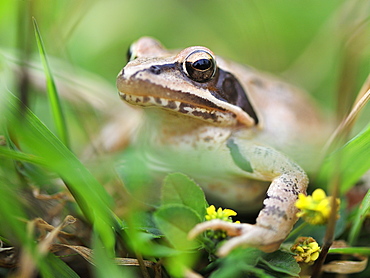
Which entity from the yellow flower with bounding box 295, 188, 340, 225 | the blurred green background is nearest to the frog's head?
the yellow flower with bounding box 295, 188, 340, 225

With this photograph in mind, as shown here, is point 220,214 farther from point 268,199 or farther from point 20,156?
point 20,156

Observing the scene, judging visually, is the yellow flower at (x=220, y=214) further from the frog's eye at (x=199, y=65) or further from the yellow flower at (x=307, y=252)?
the frog's eye at (x=199, y=65)

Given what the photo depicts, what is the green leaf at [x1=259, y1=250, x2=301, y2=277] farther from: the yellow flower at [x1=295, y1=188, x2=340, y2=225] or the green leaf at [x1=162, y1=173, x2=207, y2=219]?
the green leaf at [x1=162, y1=173, x2=207, y2=219]

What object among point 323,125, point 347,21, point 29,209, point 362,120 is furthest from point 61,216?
point 347,21

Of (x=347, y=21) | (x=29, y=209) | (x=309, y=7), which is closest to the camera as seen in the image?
(x=29, y=209)

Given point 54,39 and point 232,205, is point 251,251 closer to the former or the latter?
point 232,205

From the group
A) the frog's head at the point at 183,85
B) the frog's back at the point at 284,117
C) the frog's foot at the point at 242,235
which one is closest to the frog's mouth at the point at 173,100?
the frog's head at the point at 183,85
